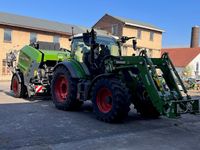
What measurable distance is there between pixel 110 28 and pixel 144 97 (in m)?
33.6

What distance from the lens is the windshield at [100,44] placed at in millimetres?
10359

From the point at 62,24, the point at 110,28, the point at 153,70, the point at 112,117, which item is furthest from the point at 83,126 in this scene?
the point at 110,28

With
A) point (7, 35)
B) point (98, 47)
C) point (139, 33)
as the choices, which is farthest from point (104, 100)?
point (139, 33)

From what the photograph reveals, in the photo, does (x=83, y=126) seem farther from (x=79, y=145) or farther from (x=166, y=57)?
(x=166, y=57)

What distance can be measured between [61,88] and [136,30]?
3177 cm

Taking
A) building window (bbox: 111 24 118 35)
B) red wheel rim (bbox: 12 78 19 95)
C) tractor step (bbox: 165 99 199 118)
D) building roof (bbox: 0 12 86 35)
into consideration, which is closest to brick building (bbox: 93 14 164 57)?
building window (bbox: 111 24 118 35)

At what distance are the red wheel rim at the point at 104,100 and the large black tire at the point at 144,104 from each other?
85 cm

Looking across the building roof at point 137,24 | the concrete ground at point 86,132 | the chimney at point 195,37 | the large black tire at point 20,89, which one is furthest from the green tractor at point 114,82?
the chimney at point 195,37

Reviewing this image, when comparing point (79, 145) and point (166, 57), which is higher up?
point (166, 57)

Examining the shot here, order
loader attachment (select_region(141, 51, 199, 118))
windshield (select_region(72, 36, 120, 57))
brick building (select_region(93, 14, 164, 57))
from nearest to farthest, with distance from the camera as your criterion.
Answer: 1. loader attachment (select_region(141, 51, 199, 118))
2. windshield (select_region(72, 36, 120, 57))
3. brick building (select_region(93, 14, 164, 57))

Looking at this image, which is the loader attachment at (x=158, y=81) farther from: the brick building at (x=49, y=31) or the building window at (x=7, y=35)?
the building window at (x=7, y=35)

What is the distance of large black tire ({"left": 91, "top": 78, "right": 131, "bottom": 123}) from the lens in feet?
26.4

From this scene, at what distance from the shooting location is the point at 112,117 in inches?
323

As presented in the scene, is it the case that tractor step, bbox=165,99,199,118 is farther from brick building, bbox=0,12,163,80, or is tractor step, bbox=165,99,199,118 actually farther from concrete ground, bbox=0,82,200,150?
brick building, bbox=0,12,163,80
